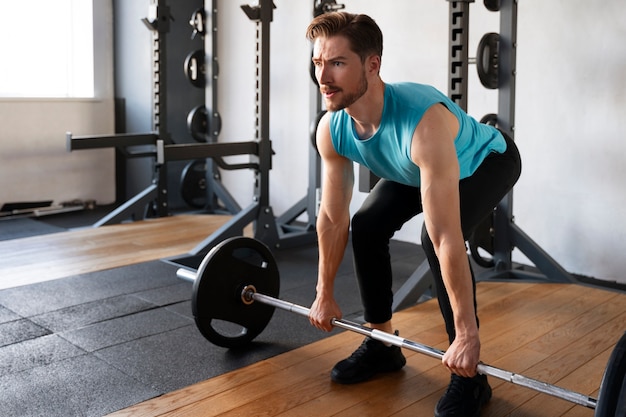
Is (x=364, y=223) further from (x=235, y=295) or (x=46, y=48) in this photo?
(x=46, y=48)

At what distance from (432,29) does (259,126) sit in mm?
1038

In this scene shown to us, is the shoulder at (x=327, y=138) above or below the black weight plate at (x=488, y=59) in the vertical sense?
below

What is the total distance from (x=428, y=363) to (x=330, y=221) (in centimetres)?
59

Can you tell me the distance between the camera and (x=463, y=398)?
174 centimetres

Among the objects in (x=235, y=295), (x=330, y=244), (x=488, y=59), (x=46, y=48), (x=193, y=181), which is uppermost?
(x=46, y=48)

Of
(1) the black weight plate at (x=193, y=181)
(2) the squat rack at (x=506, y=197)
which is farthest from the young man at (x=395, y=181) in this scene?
(1) the black weight plate at (x=193, y=181)

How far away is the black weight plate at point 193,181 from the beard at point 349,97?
320 cm

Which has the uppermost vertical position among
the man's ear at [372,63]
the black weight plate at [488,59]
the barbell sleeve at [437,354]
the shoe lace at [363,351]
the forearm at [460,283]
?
the black weight plate at [488,59]

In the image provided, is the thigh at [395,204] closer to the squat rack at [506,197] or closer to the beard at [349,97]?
the beard at [349,97]

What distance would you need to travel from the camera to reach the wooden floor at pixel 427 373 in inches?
71.1

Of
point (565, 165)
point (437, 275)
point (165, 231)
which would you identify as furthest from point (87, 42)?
point (437, 275)

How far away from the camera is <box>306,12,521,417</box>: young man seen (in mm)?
1514

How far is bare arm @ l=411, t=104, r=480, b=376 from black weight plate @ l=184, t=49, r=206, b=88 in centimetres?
304

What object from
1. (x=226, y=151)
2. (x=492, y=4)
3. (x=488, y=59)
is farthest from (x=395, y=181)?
(x=226, y=151)
